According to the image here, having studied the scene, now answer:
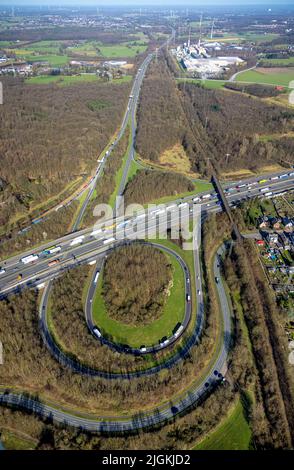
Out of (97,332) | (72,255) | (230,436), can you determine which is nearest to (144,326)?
(97,332)

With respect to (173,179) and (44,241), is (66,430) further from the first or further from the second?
(173,179)

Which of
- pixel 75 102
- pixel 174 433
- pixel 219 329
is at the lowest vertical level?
pixel 174 433

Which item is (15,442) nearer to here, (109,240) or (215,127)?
(109,240)

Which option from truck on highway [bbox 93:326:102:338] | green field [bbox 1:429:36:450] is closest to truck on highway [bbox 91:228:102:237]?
truck on highway [bbox 93:326:102:338]

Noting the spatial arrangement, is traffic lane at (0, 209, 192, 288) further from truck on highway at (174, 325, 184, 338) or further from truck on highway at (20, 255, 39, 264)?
truck on highway at (174, 325, 184, 338)

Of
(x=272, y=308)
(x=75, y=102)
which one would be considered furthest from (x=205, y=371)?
(x=75, y=102)

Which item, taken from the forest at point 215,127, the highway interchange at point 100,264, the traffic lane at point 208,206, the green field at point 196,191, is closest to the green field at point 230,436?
the highway interchange at point 100,264

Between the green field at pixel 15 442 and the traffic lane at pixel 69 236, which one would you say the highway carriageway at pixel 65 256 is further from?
the green field at pixel 15 442

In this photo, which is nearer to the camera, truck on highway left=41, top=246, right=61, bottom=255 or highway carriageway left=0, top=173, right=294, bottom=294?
highway carriageway left=0, top=173, right=294, bottom=294
